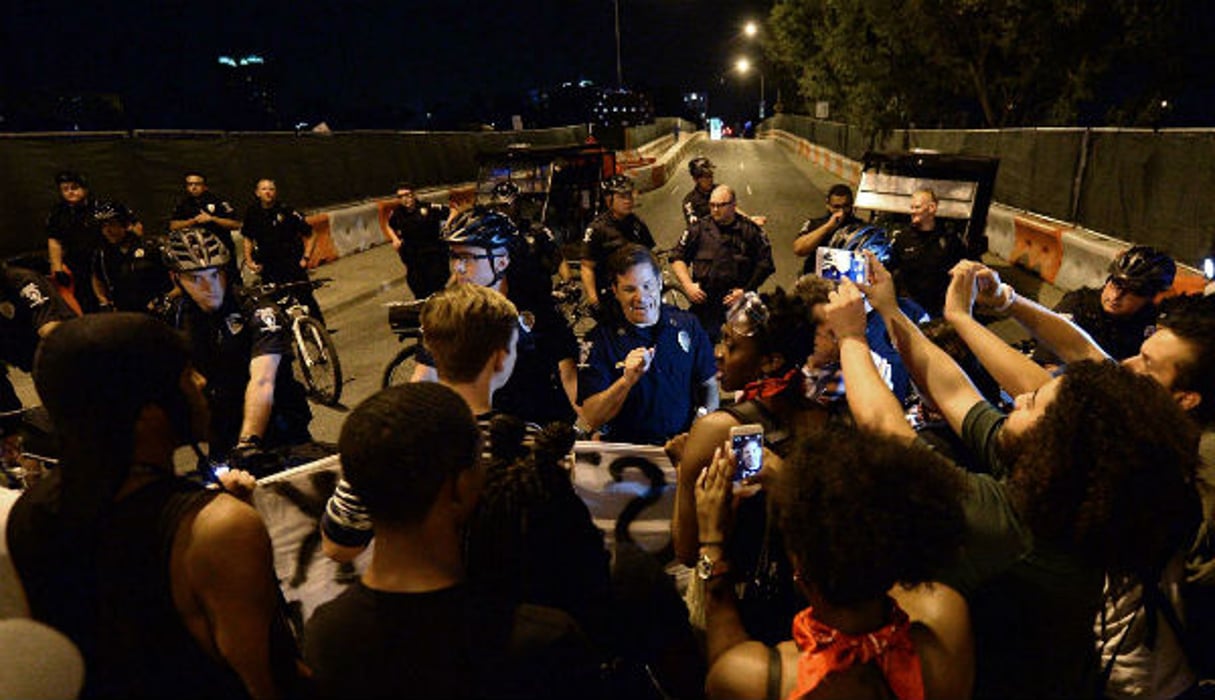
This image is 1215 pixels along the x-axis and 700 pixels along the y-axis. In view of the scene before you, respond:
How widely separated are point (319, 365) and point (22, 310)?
9.43 feet

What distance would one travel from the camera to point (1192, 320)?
2822 millimetres

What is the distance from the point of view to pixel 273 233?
8.54 meters

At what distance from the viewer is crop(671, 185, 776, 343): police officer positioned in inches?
266

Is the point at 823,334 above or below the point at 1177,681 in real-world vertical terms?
above

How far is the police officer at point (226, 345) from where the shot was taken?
374 centimetres

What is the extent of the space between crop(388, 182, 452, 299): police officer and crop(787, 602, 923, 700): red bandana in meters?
7.26

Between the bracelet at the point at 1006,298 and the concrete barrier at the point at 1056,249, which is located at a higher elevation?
the bracelet at the point at 1006,298

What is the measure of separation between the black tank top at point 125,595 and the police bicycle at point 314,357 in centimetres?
569

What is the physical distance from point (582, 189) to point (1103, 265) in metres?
8.10

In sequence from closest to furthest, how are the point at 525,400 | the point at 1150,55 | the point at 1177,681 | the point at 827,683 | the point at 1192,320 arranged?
the point at 827,683, the point at 1177,681, the point at 1192,320, the point at 525,400, the point at 1150,55

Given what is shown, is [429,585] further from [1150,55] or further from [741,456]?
[1150,55]

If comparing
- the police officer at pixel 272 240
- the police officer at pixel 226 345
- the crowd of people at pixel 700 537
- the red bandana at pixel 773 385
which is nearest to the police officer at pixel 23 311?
the police officer at pixel 226 345

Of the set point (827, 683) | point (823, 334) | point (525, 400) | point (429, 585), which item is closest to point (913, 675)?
point (827, 683)

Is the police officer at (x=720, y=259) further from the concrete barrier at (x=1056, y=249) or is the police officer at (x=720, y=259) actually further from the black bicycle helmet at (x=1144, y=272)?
the concrete barrier at (x=1056, y=249)
